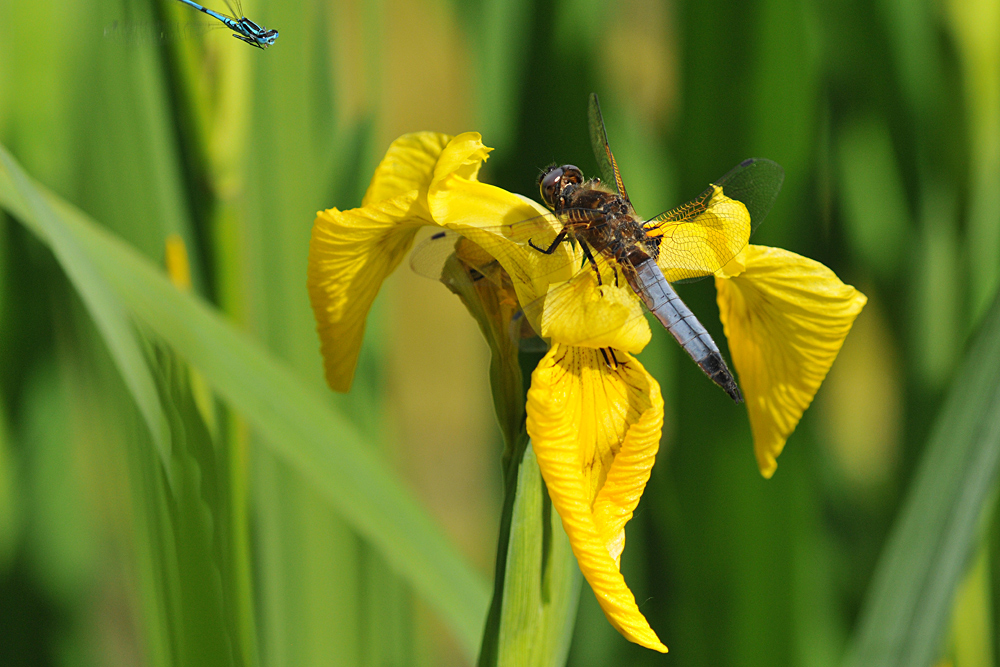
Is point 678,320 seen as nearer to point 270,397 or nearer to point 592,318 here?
point 592,318

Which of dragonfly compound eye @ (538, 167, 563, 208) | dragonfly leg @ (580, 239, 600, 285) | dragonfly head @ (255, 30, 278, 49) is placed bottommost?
dragonfly leg @ (580, 239, 600, 285)

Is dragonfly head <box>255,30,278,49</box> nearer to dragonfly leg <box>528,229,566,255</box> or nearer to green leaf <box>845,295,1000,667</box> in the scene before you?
dragonfly leg <box>528,229,566,255</box>

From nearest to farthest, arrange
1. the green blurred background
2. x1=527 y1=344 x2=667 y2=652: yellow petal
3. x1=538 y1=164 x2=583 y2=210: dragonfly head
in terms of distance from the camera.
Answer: x1=527 y1=344 x2=667 y2=652: yellow petal
x1=538 y1=164 x2=583 y2=210: dragonfly head
the green blurred background

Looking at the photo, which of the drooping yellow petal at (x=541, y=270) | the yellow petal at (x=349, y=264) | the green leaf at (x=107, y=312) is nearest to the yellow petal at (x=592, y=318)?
the drooping yellow petal at (x=541, y=270)

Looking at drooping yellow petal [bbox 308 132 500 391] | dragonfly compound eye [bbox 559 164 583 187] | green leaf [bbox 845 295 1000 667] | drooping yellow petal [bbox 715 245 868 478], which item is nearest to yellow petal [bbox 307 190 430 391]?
drooping yellow petal [bbox 308 132 500 391]

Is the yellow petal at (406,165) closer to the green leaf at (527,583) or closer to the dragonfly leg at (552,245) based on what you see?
the dragonfly leg at (552,245)

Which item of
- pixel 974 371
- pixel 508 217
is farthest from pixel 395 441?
pixel 974 371

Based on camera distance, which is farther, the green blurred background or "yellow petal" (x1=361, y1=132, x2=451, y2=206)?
the green blurred background

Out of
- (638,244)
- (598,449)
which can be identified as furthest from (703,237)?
(598,449)
